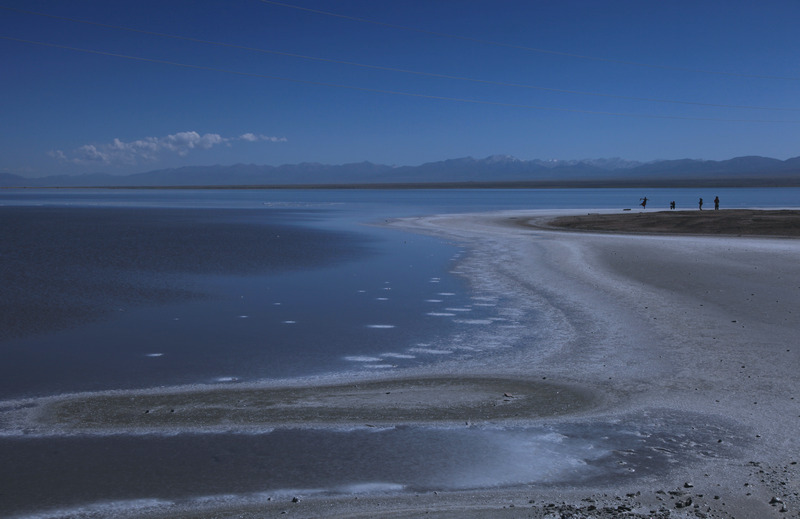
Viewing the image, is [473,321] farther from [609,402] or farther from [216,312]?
[216,312]

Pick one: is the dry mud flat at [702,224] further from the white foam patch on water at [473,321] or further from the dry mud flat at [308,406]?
the dry mud flat at [308,406]

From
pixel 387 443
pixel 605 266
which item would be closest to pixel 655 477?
pixel 387 443

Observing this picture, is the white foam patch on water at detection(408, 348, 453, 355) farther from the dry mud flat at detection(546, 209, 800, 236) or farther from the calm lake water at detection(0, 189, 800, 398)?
the dry mud flat at detection(546, 209, 800, 236)

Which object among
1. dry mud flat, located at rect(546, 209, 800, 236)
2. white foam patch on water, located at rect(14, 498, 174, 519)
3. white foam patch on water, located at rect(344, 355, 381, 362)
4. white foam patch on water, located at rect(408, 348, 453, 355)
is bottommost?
white foam patch on water, located at rect(14, 498, 174, 519)

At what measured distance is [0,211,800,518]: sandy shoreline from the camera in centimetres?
574

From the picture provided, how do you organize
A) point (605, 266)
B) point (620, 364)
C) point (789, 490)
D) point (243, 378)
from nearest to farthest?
1. point (789, 490)
2. point (243, 378)
3. point (620, 364)
4. point (605, 266)

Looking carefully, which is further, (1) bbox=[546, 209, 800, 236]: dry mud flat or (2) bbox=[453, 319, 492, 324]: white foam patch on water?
(1) bbox=[546, 209, 800, 236]: dry mud flat

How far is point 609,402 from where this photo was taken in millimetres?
8359

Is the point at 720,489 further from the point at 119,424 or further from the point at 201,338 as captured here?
the point at 201,338

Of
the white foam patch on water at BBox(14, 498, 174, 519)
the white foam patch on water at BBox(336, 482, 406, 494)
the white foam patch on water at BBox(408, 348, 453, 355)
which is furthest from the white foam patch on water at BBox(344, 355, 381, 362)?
the white foam patch on water at BBox(14, 498, 174, 519)

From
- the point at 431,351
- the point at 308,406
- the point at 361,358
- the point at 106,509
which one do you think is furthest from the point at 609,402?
the point at 106,509

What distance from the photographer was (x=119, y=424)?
757cm

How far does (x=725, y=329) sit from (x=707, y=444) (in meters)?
5.72

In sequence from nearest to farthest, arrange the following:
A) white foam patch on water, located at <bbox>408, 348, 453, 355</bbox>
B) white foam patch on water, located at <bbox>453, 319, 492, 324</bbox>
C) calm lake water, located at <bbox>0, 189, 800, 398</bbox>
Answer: calm lake water, located at <bbox>0, 189, 800, 398</bbox>
white foam patch on water, located at <bbox>408, 348, 453, 355</bbox>
white foam patch on water, located at <bbox>453, 319, 492, 324</bbox>
